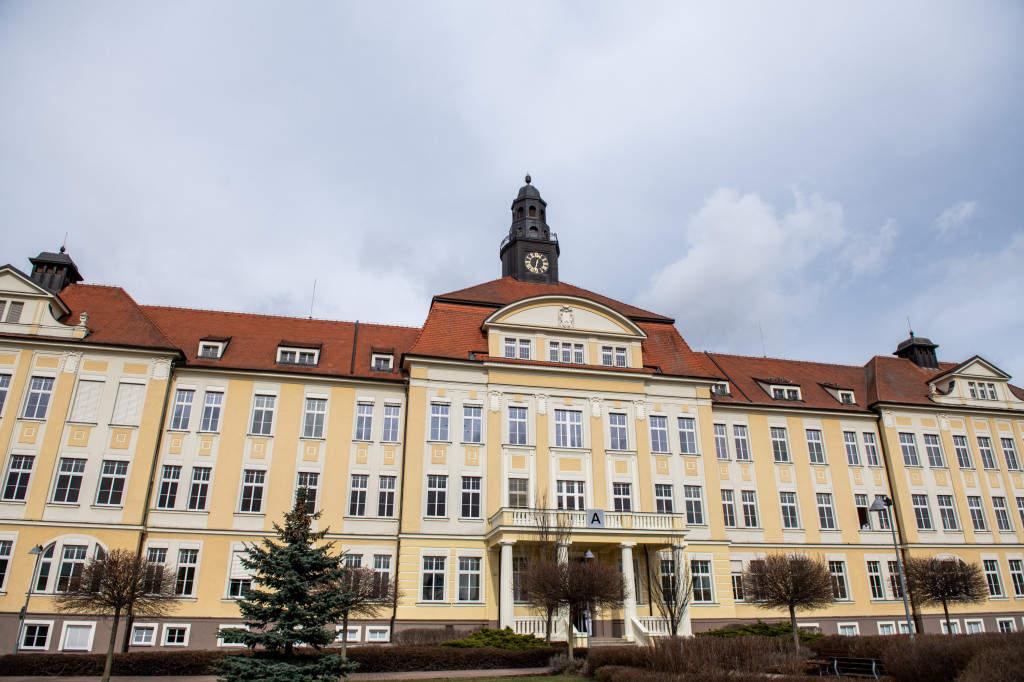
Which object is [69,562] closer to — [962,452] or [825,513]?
[825,513]

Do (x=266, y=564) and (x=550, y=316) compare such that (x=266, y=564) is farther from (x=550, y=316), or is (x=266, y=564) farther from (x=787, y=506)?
(x=787, y=506)

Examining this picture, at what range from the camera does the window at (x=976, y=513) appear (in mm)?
38688

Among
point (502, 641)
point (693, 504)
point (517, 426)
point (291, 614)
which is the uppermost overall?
point (517, 426)

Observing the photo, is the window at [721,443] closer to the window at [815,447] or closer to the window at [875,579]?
the window at [815,447]

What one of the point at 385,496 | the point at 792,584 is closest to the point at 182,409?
the point at 385,496

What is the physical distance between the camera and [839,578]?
35.9 m

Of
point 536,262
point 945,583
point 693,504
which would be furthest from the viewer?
point 536,262

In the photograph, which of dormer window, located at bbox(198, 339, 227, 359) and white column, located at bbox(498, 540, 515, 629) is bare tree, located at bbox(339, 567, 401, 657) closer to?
white column, located at bbox(498, 540, 515, 629)

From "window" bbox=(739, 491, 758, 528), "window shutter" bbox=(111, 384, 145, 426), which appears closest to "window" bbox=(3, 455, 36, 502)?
"window shutter" bbox=(111, 384, 145, 426)

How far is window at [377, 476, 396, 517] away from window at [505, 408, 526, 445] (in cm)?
587

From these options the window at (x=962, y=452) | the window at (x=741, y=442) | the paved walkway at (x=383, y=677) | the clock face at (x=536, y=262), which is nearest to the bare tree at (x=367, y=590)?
the paved walkway at (x=383, y=677)

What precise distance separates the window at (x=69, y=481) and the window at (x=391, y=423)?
1263cm

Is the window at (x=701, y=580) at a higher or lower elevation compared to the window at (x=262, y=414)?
lower

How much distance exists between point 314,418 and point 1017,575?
38.4 m
